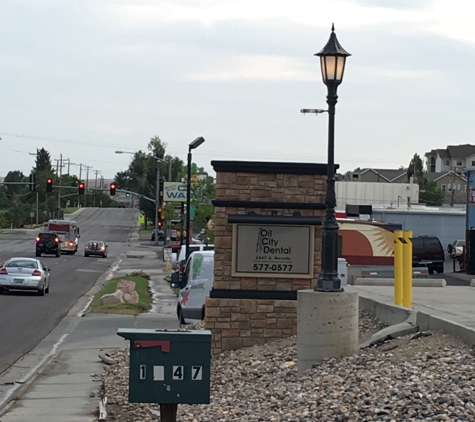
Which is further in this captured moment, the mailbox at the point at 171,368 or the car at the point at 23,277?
the car at the point at 23,277

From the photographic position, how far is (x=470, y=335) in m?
10.0

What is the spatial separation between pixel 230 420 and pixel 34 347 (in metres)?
9.31

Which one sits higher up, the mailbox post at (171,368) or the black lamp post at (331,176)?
the black lamp post at (331,176)

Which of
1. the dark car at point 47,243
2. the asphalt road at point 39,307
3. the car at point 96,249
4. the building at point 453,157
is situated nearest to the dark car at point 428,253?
the asphalt road at point 39,307

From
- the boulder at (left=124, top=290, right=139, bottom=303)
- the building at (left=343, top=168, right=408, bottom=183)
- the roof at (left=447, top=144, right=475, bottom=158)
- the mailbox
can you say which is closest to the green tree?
the building at (left=343, top=168, right=408, bottom=183)

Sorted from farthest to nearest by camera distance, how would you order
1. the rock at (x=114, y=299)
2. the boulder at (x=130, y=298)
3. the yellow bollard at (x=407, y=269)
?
the boulder at (x=130, y=298) → the rock at (x=114, y=299) → the yellow bollard at (x=407, y=269)

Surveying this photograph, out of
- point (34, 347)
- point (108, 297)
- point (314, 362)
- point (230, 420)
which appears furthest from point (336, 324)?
point (108, 297)

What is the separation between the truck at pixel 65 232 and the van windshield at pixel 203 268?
53306 millimetres

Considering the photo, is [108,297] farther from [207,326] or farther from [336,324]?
[336,324]

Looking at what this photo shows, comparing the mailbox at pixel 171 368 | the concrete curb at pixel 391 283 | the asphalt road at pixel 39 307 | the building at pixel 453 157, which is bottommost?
the asphalt road at pixel 39 307

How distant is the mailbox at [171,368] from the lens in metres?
7.76

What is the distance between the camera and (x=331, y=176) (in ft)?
37.9

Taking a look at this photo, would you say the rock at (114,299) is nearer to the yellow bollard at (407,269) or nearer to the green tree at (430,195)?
the yellow bollard at (407,269)

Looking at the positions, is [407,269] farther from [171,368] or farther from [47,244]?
[47,244]
